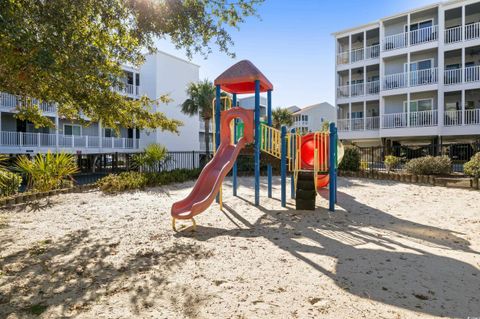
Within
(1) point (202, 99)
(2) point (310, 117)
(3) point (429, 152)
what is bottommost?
(3) point (429, 152)

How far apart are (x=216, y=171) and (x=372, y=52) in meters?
24.3

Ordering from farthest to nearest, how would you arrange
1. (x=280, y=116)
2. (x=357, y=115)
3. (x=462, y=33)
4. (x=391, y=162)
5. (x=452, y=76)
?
1. (x=280, y=116)
2. (x=357, y=115)
3. (x=452, y=76)
4. (x=462, y=33)
5. (x=391, y=162)

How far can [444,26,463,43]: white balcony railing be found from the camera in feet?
69.1

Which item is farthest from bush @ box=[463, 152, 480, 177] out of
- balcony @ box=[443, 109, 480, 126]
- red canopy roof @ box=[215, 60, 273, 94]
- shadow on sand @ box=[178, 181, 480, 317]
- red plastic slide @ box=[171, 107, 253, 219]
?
A: balcony @ box=[443, 109, 480, 126]

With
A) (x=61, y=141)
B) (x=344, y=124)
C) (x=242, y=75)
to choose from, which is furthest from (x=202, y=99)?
(x=242, y=75)

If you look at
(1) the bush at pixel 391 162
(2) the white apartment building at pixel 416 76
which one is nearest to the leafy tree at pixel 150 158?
(1) the bush at pixel 391 162

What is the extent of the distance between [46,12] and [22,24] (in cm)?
91

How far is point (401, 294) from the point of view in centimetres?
316

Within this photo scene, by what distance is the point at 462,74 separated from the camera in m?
20.9

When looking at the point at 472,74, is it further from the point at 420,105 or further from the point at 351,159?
the point at 351,159

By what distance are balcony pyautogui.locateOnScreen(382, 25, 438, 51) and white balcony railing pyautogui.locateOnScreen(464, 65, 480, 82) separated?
3.34 meters

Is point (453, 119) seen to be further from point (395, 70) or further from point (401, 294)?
point (401, 294)

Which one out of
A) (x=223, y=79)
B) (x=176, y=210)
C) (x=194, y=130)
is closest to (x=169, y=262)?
(x=176, y=210)

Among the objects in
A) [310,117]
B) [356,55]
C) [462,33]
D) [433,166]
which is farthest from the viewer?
[310,117]
